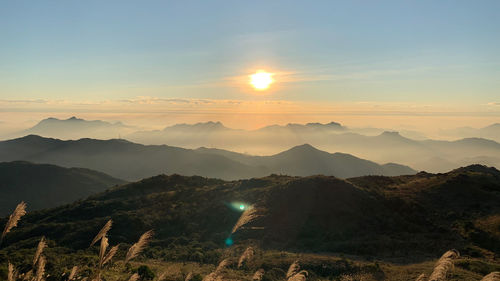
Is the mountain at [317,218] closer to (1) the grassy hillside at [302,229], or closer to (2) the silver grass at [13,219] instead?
(1) the grassy hillside at [302,229]

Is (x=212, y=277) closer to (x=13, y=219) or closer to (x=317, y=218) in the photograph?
(x=13, y=219)

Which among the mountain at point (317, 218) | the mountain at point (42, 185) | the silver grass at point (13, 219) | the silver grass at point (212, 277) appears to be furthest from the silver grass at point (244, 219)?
the mountain at point (42, 185)

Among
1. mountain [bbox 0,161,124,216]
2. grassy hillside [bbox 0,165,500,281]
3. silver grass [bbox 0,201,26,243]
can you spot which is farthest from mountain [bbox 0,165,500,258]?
mountain [bbox 0,161,124,216]

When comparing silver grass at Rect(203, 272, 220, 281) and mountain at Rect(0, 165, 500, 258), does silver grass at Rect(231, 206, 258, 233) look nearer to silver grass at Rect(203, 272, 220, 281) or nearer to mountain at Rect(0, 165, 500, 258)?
mountain at Rect(0, 165, 500, 258)

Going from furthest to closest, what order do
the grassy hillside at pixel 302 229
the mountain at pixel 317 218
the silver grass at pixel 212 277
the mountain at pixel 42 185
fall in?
the mountain at pixel 42 185 → the mountain at pixel 317 218 → the grassy hillside at pixel 302 229 → the silver grass at pixel 212 277

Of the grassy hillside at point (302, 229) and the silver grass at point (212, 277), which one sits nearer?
the silver grass at point (212, 277)

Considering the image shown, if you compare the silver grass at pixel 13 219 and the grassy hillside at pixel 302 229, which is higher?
the silver grass at pixel 13 219


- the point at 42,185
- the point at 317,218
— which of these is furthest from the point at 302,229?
the point at 42,185

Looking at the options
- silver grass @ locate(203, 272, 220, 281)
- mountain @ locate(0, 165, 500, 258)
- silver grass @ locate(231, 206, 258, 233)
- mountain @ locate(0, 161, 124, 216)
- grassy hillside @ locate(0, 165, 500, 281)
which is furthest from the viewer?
mountain @ locate(0, 161, 124, 216)
